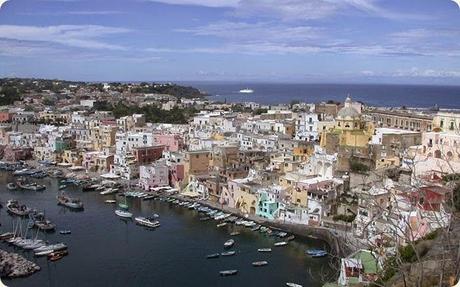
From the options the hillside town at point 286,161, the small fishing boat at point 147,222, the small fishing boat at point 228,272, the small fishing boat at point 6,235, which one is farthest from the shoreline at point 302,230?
the small fishing boat at point 6,235

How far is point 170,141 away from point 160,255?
Result: 524 centimetres

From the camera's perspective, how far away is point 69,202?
27.3 feet

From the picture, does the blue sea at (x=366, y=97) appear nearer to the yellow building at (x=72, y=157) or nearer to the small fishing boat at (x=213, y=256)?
the yellow building at (x=72, y=157)

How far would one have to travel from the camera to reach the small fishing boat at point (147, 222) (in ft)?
23.8

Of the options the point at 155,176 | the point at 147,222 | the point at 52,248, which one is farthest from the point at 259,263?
the point at 155,176

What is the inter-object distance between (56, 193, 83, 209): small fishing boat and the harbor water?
99 mm

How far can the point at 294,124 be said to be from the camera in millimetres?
11680

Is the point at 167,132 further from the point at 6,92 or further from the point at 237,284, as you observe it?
the point at 6,92

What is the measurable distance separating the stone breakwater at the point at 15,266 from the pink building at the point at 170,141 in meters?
5.42

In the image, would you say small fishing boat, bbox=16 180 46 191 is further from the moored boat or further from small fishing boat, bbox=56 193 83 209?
the moored boat

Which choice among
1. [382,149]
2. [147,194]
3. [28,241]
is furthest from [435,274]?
[147,194]

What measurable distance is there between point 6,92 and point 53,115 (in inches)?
204

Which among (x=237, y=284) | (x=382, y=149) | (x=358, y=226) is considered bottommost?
(x=237, y=284)

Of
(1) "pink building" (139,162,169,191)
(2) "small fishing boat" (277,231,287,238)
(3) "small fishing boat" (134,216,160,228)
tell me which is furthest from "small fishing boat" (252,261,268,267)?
(1) "pink building" (139,162,169,191)
